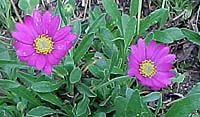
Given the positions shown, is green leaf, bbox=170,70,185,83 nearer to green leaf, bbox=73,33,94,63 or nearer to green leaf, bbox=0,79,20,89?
green leaf, bbox=73,33,94,63

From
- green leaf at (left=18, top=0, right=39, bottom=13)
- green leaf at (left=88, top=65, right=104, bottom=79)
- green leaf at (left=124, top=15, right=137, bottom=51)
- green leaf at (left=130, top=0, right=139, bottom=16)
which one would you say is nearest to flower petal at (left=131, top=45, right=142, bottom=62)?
green leaf at (left=124, top=15, right=137, bottom=51)

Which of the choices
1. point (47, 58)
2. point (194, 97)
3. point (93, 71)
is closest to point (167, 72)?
point (194, 97)

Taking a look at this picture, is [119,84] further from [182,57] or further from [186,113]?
[182,57]

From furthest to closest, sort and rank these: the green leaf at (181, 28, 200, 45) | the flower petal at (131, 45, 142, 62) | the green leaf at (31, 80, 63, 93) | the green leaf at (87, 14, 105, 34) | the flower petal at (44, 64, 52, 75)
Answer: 1. the green leaf at (181, 28, 200, 45)
2. the green leaf at (87, 14, 105, 34)
3. the green leaf at (31, 80, 63, 93)
4. the flower petal at (131, 45, 142, 62)
5. the flower petal at (44, 64, 52, 75)

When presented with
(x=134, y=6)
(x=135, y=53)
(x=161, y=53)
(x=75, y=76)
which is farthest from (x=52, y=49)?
(x=134, y=6)

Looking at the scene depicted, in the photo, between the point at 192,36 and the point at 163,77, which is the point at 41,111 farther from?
the point at 192,36

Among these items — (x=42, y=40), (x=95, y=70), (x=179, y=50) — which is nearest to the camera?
(x=42, y=40)

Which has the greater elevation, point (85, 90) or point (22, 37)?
point (22, 37)
